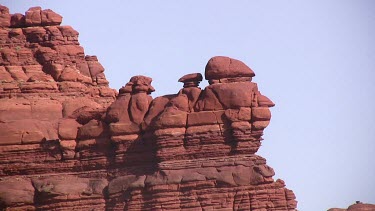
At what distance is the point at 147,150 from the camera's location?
103750mm

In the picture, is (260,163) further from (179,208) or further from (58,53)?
(58,53)

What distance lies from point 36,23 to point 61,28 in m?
1.95

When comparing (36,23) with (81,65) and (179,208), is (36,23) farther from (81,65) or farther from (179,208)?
(179,208)

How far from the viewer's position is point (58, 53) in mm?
115500

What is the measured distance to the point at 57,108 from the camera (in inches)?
4353

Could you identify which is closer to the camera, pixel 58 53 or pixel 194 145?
pixel 194 145

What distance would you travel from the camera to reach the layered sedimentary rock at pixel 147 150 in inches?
3957

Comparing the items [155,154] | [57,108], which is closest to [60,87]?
[57,108]

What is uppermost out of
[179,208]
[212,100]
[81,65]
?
[81,65]

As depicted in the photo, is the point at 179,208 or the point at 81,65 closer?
the point at 179,208

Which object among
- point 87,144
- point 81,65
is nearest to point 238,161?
point 87,144

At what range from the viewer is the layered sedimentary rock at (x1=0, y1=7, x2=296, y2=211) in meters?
100

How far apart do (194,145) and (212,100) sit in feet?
10.4

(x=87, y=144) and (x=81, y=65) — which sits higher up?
(x=81, y=65)
